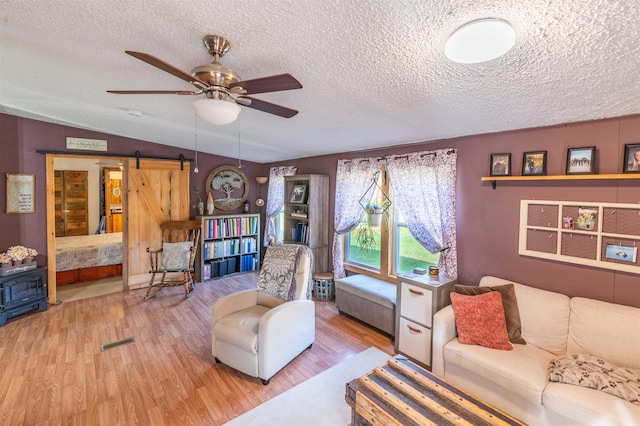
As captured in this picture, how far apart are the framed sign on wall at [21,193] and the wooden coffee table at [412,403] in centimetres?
474

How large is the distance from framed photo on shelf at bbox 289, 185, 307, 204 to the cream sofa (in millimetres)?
2720

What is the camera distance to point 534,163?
2.44 metres

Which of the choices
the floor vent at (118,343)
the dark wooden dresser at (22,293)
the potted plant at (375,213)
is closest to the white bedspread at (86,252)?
the dark wooden dresser at (22,293)

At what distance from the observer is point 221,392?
2275mm

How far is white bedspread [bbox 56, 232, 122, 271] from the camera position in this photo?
4439mm

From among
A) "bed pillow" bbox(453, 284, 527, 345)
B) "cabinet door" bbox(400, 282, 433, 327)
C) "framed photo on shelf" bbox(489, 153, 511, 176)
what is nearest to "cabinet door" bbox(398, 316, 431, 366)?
"cabinet door" bbox(400, 282, 433, 327)

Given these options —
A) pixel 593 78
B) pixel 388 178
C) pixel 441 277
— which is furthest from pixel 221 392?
pixel 593 78

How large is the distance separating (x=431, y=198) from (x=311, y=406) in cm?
228

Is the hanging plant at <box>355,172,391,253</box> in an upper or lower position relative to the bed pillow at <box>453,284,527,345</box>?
upper

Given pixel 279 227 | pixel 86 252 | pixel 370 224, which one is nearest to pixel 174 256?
pixel 86 252

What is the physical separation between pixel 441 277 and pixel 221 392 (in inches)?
87.3

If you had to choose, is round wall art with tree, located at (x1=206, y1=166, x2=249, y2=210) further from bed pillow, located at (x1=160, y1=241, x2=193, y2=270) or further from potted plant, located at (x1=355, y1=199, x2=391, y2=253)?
potted plant, located at (x1=355, y1=199, x2=391, y2=253)

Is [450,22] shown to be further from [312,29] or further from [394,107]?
[394,107]

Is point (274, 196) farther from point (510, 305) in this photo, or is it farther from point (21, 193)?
point (510, 305)
